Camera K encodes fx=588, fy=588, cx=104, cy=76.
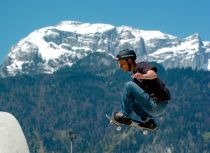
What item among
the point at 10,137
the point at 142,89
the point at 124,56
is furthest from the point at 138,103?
the point at 10,137

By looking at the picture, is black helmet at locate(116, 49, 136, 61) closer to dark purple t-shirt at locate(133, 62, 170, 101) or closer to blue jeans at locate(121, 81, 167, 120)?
dark purple t-shirt at locate(133, 62, 170, 101)

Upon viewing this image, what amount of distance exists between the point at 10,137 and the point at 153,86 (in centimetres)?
276

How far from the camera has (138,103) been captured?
11328mm

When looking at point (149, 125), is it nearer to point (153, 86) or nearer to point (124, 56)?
point (153, 86)

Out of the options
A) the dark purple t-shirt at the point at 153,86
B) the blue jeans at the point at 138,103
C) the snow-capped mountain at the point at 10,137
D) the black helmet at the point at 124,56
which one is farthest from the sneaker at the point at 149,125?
the snow-capped mountain at the point at 10,137

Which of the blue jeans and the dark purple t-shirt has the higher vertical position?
the dark purple t-shirt

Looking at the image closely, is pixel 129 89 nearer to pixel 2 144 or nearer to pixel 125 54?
pixel 125 54

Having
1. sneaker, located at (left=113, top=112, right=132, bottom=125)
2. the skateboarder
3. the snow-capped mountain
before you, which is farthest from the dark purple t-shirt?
the snow-capped mountain

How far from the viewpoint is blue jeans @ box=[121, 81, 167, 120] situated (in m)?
10.9

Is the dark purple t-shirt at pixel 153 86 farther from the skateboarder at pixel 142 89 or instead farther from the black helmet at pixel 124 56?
the black helmet at pixel 124 56

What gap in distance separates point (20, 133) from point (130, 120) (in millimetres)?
2197

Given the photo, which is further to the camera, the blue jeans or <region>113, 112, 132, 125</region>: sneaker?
<region>113, 112, 132, 125</region>: sneaker

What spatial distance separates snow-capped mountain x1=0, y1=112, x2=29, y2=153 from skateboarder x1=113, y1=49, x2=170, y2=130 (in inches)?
80.7

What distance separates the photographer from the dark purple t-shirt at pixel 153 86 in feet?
34.6
